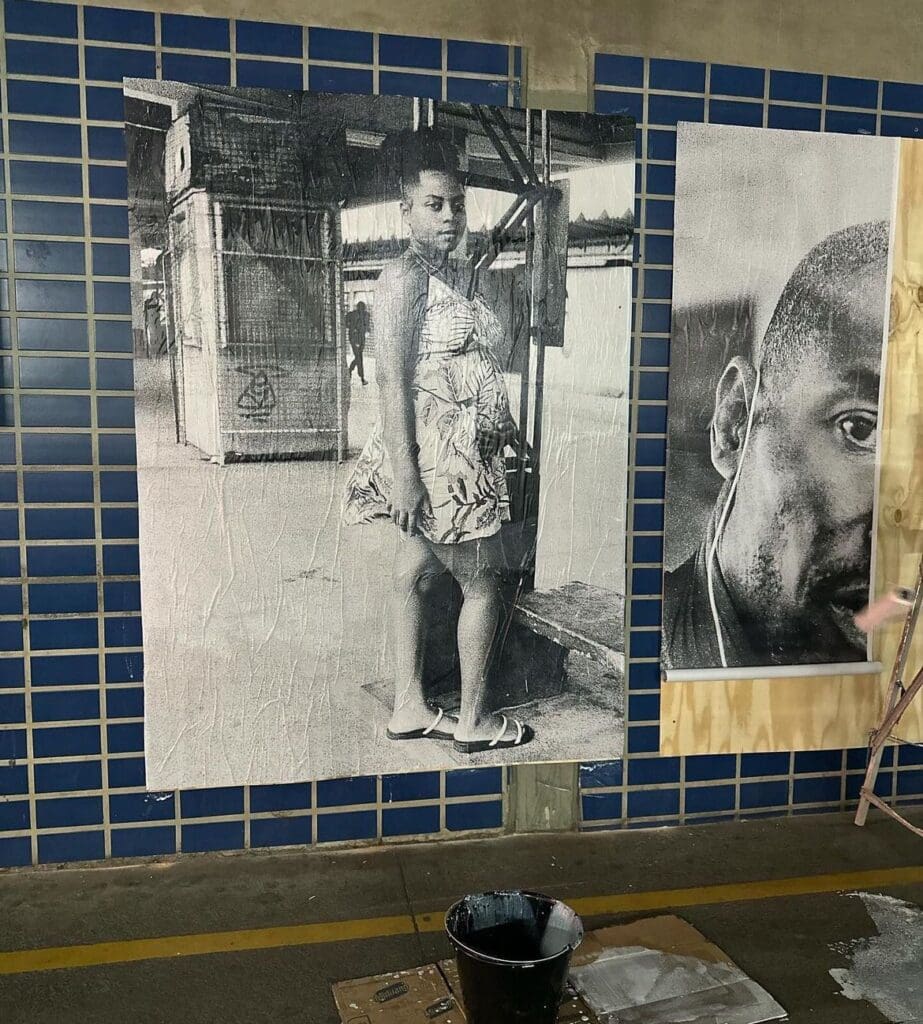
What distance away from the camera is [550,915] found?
6.22 ft

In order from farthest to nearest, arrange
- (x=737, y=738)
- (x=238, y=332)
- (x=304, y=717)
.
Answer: (x=737, y=738) → (x=304, y=717) → (x=238, y=332)

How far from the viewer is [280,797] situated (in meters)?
2.52

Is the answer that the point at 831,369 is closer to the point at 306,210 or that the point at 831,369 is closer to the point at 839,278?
the point at 839,278

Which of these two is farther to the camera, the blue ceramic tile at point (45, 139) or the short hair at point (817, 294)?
the short hair at point (817, 294)

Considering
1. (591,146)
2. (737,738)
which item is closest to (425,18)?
(591,146)

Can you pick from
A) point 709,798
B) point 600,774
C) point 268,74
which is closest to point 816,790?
point 709,798

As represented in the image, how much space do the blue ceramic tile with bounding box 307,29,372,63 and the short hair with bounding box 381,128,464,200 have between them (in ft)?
0.78

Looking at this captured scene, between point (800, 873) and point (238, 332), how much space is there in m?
2.26

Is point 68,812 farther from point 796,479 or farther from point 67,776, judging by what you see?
point 796,479

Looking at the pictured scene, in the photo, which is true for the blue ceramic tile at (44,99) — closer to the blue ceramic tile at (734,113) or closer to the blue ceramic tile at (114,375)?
the blue ceramic tile at (114,375)

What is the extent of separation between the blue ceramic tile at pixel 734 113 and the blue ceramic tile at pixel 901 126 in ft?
1.38

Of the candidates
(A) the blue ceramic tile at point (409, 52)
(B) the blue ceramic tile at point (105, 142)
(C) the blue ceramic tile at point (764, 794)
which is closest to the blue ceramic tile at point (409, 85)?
(A) the blue ceramic tile at point (409, 52)

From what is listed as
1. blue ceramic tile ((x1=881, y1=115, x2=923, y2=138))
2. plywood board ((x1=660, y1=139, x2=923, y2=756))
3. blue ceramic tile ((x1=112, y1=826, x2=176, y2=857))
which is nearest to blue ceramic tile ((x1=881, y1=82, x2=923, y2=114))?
blue ceramic tile ((x1=881, y1=115, x2=923, y2=138))

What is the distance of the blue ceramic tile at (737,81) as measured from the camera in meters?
2.52
